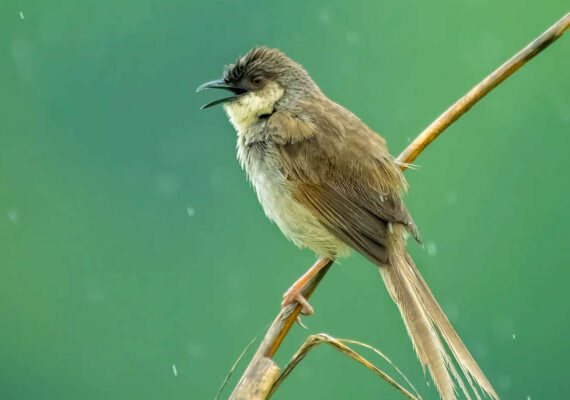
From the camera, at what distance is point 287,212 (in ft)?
10.5

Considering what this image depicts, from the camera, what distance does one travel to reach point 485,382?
188 centimetres

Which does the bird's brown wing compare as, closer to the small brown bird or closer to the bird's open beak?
the small brown bird

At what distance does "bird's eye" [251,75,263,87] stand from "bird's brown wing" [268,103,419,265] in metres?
0.33

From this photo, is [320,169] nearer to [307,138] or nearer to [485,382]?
[307,138]

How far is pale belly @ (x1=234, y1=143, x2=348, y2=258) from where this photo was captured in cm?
317

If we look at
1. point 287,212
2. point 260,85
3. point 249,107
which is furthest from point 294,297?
point 260,85

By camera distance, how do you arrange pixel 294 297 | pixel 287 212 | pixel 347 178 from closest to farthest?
pixel 294 297 → pixel 347 178 → pixel 287 212

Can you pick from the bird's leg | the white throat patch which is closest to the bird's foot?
the bird's leg

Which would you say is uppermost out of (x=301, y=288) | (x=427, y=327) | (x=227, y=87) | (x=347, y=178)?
(x=227, y=87)

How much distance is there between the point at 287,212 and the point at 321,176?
22cm

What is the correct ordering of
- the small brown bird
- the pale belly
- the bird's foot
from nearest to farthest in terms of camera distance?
the bird's foot → the small brown bird → the pale belly

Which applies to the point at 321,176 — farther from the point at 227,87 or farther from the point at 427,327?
the point at 427,327

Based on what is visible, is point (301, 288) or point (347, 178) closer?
point (301, 288)

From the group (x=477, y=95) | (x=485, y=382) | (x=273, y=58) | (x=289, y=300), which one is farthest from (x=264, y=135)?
(x=485, y=382)
